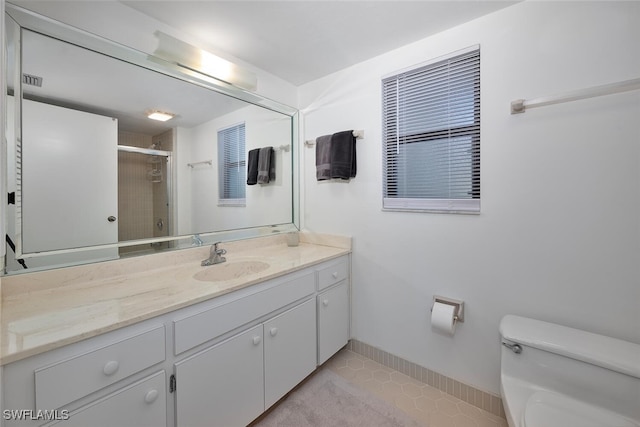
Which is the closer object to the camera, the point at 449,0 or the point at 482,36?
the point at 449,0

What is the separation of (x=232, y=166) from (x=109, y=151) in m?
0.75

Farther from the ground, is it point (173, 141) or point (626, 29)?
point (626, 29)

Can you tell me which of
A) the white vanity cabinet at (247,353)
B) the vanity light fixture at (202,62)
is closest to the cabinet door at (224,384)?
the white vanity cabinet at (247,353)

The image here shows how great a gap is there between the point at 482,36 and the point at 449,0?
0.98ft

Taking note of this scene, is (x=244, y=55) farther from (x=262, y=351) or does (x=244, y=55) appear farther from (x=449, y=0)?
(x=262, y=351)

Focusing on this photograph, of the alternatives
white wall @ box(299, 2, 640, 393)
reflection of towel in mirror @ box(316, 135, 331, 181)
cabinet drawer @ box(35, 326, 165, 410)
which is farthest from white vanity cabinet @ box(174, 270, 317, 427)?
reflection of towel in mirror @ box(316, 135, 331, 181)

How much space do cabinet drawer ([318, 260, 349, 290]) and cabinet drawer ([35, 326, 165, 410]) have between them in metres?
0.99

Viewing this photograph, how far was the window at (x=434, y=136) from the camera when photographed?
152cm

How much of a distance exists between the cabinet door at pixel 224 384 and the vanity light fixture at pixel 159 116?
132 cm

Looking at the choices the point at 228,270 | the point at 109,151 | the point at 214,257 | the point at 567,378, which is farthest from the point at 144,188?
the point at 567,378

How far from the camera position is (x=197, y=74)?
1.66 metres

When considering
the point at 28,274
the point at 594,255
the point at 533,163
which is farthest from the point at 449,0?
the point at 28,274

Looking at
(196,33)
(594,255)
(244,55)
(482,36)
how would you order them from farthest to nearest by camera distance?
(244,55)
(196,33)
(482,36)
(594,255)

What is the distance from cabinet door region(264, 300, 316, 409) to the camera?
140 centimetres
